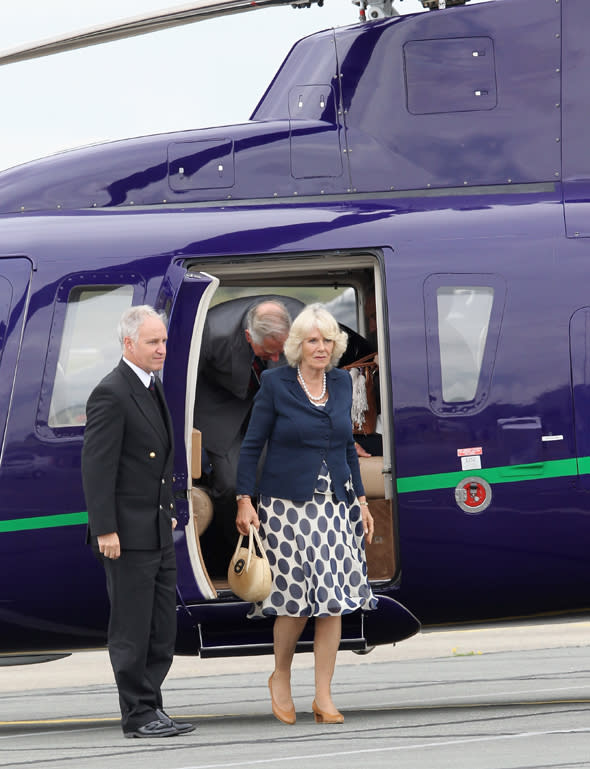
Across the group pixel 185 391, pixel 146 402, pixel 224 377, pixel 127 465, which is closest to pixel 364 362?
pixel 224 377

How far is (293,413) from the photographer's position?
627cm

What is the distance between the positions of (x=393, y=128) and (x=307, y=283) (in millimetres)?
1464

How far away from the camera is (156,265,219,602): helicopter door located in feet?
21.1

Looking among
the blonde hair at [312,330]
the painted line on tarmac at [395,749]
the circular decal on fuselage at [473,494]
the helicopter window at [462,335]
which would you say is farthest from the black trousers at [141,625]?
the helicopter window at [462,335]

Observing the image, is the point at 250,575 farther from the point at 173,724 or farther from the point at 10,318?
the point at 10,318

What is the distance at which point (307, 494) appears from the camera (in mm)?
6254

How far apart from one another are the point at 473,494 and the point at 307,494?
0.85 metres

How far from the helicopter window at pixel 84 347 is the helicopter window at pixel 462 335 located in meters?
1.57

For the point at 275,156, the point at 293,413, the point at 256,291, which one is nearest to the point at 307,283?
the point at 275,156

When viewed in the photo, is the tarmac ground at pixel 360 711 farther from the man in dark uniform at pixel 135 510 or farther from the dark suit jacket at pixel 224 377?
the dark suit jacket at pixel 224 377

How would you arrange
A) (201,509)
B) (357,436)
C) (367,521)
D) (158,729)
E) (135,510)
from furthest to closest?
1. (357,436)
2. (201,509)
3. (367,521)
4. (158,729)
5. (135,510)

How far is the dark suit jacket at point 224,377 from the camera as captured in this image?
700 cm

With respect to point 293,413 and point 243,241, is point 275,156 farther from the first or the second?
point 293,413

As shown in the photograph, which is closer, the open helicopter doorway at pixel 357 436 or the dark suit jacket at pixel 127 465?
the dark suit jacket at pixel 127 465
